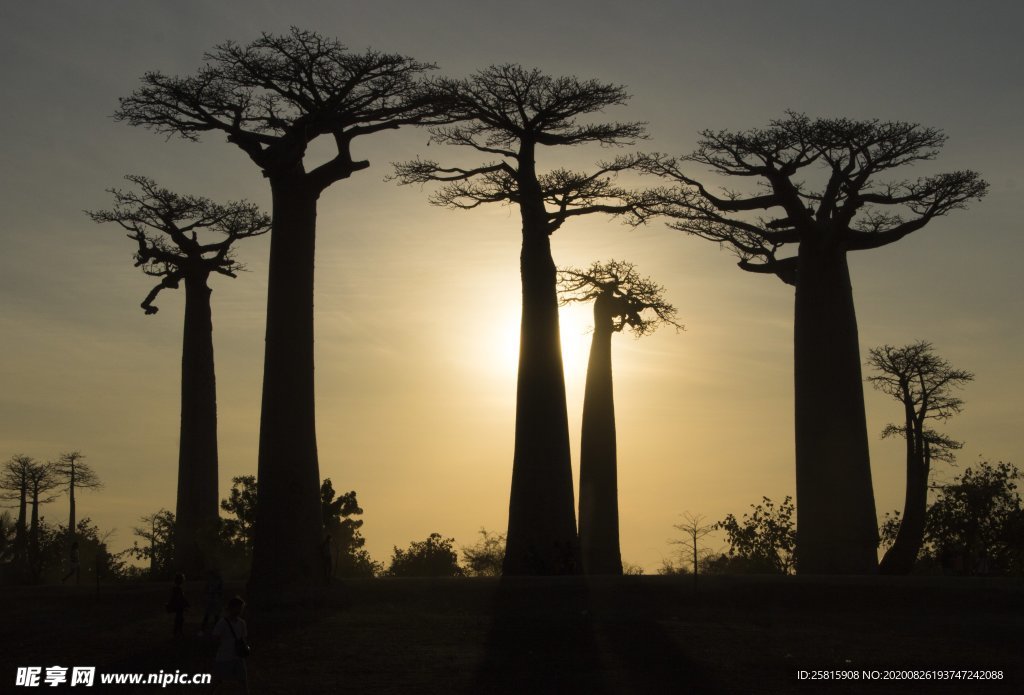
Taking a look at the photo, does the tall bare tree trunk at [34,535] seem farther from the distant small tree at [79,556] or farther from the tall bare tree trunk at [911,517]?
the tall bare tree trunk at [911,517]

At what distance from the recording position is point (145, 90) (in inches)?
862

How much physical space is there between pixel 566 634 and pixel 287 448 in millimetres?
6120

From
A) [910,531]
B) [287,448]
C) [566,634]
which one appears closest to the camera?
[566,634]

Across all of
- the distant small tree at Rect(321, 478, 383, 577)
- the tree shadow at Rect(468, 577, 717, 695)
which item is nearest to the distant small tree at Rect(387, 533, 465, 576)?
the distant small tree at Rect(321, 478, 383, 577)

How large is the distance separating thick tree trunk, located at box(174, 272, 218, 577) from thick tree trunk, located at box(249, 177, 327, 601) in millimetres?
11016

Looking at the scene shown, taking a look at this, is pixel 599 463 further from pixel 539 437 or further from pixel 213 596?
pixel 213 596

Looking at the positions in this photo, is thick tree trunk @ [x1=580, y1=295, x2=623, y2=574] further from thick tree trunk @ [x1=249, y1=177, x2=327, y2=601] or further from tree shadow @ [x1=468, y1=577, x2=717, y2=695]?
thick tree trunk @ [x1=249, y1=177, x2=327, y2=601]

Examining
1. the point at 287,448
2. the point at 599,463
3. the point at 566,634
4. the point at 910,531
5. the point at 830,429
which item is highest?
the point at 599,463

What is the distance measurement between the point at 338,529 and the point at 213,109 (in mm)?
15761

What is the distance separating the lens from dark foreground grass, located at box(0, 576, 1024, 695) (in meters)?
13.7

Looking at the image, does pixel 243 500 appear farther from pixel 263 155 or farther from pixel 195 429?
pixel 263 155

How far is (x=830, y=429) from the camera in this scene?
25375 millimetres

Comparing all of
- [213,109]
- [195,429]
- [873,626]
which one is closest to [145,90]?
[213,109]

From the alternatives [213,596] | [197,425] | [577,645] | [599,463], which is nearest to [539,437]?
[599,463]
